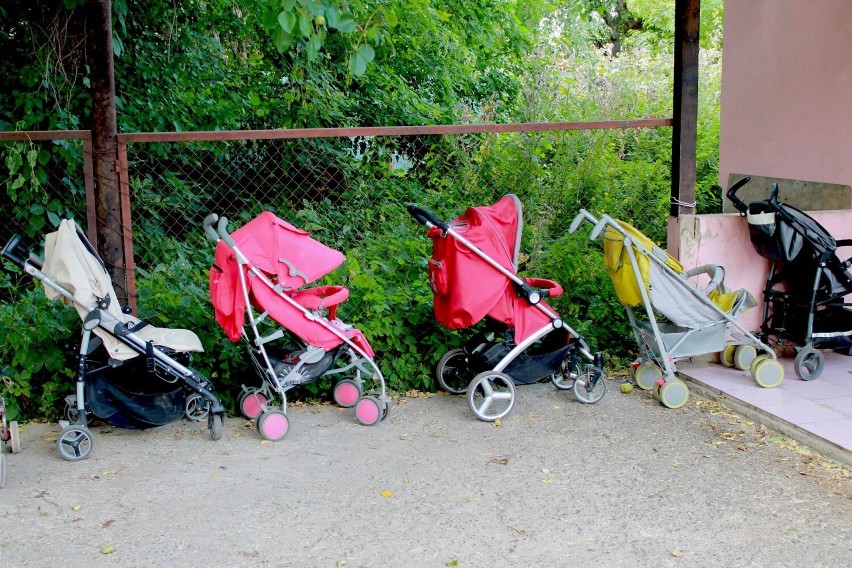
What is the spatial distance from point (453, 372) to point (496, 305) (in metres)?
0.79

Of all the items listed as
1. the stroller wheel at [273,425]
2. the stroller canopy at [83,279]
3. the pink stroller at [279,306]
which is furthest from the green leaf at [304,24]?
the stroller wheel at [273,425]

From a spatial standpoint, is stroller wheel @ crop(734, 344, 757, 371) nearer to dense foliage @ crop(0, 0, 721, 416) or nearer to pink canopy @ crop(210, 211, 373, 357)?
dense foliage @ crop(0, 0, 721, 416)

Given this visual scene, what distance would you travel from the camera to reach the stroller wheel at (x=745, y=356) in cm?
585

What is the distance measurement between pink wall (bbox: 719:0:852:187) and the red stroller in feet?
8.85

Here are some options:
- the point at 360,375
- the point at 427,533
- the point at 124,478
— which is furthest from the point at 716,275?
the point at 124,478

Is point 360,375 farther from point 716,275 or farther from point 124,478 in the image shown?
point 716,275

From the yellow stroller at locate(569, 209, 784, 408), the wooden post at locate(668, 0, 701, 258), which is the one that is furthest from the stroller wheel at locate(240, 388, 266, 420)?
the wooden post at locate(668, 0, 701, 258)

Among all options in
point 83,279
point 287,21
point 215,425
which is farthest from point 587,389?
point 83,279

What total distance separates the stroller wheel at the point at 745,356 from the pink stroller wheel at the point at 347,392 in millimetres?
2631

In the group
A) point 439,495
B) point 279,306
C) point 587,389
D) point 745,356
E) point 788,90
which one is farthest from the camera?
point 788,90

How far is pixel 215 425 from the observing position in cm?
479

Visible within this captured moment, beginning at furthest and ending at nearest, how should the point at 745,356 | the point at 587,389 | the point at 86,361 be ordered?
the point at 745,356 < the point at 587,389 < the point at 86,361

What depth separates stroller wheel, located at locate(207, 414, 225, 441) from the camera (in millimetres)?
4773

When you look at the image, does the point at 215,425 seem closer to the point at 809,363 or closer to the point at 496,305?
the point at 496,305
